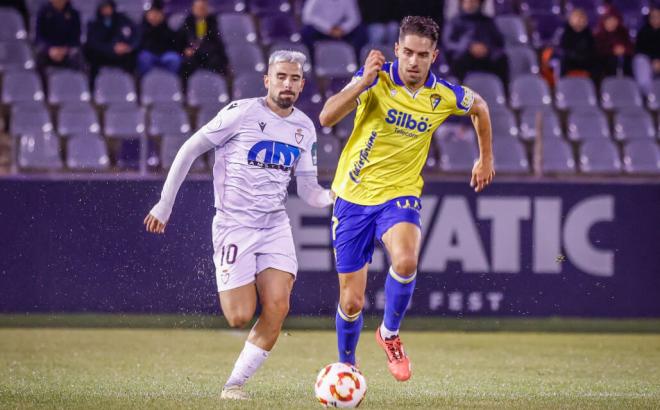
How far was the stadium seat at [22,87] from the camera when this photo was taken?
46.2 ft

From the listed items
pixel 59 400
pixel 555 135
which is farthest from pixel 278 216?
pixel 555 135

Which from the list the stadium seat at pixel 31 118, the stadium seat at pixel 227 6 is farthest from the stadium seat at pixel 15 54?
the stadium seat at pixel 227 6

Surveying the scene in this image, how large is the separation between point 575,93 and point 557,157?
1.62 metres

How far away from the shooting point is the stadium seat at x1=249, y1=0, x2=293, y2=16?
1622 centimetres

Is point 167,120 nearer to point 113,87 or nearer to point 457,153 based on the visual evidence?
point 113,87

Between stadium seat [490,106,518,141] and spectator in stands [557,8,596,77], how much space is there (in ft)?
6.09

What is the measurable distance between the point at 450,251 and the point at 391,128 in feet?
17.5

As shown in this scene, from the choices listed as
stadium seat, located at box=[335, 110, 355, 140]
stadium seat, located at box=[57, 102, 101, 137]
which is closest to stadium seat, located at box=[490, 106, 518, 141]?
stadium seat, located at box=[335, 110, 355, 140]

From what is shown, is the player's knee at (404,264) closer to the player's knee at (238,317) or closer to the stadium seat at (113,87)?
the player's knee at (238,317)

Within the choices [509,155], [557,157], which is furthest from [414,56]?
[557,157]

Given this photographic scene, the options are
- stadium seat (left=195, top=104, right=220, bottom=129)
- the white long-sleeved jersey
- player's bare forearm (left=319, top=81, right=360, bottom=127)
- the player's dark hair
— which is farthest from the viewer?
stadium seat (left=195, top=104, right=220, bottom=129)

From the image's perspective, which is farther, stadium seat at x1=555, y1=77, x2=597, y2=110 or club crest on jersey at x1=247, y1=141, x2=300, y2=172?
stadium seat at x1=555, y1=77, x2=597, y2=110

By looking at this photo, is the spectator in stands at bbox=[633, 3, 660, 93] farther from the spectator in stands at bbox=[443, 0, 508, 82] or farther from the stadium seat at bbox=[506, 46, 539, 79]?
the spectator in stands at bbox=[443, 0, 508, 82]

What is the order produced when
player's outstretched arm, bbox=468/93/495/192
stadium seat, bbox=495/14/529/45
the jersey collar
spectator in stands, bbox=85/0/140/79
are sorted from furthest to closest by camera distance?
stadium seat, bbox=495/14/529/45, spectator in stands, bbox=85/0/140/79, player's outstretched arm, bbox=468/93/495/192, the jersey collar
